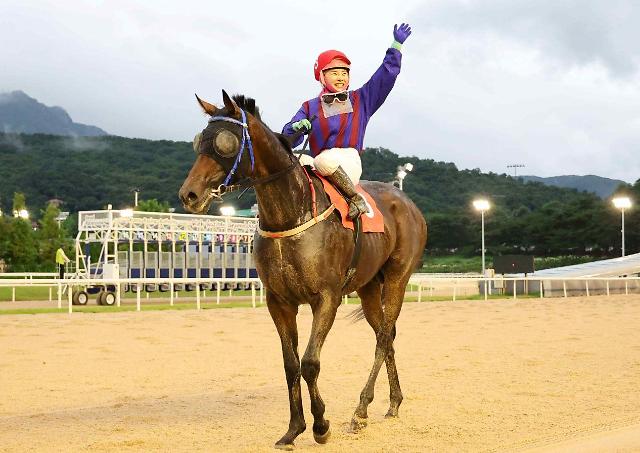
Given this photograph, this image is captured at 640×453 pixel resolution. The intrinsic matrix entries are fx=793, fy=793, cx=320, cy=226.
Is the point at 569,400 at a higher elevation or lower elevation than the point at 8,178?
lower

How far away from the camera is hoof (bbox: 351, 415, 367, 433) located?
5.52m

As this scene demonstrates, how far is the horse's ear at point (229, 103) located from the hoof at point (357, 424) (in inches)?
92.1

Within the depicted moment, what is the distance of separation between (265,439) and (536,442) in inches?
68.2

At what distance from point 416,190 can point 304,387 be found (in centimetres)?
10047

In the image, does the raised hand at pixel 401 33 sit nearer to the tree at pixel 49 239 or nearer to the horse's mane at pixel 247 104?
→ the horse's mane at pixel 247 104

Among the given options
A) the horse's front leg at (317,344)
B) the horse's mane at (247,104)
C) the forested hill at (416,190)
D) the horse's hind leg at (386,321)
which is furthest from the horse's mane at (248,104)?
the forested hill at (416,190)

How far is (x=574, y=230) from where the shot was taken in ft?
228

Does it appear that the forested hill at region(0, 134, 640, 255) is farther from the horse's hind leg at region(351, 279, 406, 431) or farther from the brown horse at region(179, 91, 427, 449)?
the brown horse at region(179, 91, 427, 449)

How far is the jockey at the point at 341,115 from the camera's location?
538 cm

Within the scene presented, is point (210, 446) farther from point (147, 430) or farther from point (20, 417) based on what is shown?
point (20, 417)

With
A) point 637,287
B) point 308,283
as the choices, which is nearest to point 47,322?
point 308,283

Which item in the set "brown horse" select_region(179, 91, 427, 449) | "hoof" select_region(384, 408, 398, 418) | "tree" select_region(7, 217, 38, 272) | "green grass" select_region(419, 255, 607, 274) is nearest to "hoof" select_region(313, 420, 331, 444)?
"brown horse" select_region(179, 91, 427, 449)

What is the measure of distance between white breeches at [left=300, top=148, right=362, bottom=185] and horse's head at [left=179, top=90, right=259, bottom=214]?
70 centimetres

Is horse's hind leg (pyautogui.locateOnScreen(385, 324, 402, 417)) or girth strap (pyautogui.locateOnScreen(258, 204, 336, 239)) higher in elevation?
girth strap (pyautogui.locateOnScreen(258, 204, 336, 239))
